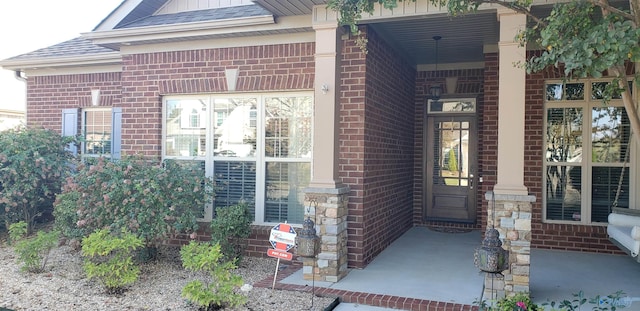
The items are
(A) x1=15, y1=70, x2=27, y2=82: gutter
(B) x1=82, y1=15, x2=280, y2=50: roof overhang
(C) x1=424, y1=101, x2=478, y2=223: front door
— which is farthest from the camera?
(A) x1=15, y1=70, x2=27, y2=82: gutter

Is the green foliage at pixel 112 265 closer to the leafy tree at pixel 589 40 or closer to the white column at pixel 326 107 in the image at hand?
the white column at pixel 326 107

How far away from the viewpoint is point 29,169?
725 centimetres

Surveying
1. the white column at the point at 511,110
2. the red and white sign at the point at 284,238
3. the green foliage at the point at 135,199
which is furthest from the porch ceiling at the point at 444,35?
the green foliage at the point at 135,199

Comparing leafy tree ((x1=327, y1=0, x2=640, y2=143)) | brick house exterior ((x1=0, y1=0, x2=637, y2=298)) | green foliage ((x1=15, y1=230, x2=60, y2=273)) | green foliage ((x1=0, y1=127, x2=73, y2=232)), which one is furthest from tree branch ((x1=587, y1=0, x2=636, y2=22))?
green foliage ((x1=0, y1=127, x2=73, y2=232))

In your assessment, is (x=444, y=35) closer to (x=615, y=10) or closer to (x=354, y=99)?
(x=354, y=99)

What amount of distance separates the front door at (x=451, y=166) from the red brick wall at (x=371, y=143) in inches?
54.9

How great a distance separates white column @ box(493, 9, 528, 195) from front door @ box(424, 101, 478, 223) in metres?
4.05

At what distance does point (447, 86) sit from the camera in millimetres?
8836

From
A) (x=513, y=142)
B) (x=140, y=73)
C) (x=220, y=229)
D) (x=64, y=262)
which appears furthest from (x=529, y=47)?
(x=64, y=262)

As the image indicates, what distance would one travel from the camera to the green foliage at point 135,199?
5770mm

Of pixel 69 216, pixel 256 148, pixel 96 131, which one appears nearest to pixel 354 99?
pixel 256 148

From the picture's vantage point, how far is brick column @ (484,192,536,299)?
4.66 metres

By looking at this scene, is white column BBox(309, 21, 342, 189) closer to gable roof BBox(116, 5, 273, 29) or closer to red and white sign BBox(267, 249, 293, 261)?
red and white sign BBox(267, 249, 293, 261)

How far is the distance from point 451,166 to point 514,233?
4503mm
